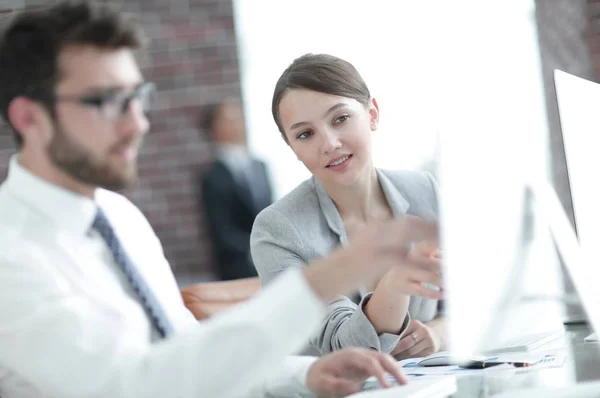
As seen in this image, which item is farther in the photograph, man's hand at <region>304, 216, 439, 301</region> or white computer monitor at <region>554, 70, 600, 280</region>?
white computer monitor at <region>554, 70, 600, 280</region>

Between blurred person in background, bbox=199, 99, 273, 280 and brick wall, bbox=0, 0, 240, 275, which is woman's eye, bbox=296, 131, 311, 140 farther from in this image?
brick wall, bbox=0, 0, 240, 275

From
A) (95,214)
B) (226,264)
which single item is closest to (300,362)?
(95,214)

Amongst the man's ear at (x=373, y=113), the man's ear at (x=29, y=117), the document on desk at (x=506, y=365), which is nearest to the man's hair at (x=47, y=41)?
the man's ear at (x=29, y=117)

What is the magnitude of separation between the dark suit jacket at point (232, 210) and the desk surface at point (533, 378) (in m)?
3.42

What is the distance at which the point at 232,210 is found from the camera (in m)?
4.84

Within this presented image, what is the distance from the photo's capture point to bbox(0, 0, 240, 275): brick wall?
5094 mm

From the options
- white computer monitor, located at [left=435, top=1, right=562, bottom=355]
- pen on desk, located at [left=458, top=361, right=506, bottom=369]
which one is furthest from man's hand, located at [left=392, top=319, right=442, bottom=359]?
white computer monitor, located at [left=435, top=1, right=562, bottom=355]

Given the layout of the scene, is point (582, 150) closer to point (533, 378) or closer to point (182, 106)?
point (533, 378)

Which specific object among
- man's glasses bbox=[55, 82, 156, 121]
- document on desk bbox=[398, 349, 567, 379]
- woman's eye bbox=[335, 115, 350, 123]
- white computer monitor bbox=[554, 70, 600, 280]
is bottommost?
document on desk bbox=[398, 349, 567, 379]

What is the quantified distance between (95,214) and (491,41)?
368 centimetres

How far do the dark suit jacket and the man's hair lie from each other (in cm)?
358

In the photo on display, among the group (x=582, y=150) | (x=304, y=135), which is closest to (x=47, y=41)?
(x=582, y=150)

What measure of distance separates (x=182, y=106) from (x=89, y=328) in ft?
13.8

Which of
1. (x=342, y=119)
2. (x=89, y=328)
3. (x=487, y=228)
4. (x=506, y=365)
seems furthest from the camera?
(x=342, y=119)
